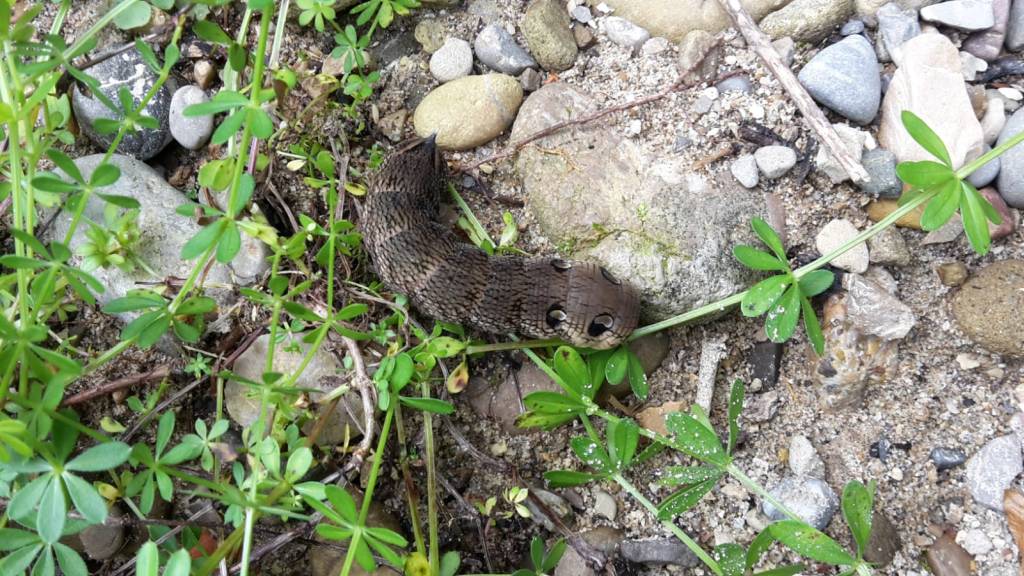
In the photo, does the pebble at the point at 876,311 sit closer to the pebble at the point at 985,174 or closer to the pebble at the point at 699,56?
the pebble at the point at 985,174

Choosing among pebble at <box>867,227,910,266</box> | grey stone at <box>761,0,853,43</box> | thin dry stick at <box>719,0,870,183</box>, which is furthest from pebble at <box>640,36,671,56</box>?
pebble at <box>867,227,910,266</box>

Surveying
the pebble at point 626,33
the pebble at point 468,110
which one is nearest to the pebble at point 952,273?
the pebble at point 626,33

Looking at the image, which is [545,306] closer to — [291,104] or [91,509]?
[291,104]

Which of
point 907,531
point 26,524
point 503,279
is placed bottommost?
point 907,531

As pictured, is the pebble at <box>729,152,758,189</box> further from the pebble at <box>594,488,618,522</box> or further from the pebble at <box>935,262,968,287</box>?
the pebble at <box>594,488,618,522</box>

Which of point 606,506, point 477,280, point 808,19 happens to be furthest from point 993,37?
point 606,506

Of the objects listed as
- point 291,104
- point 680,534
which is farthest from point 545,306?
point 291,104
